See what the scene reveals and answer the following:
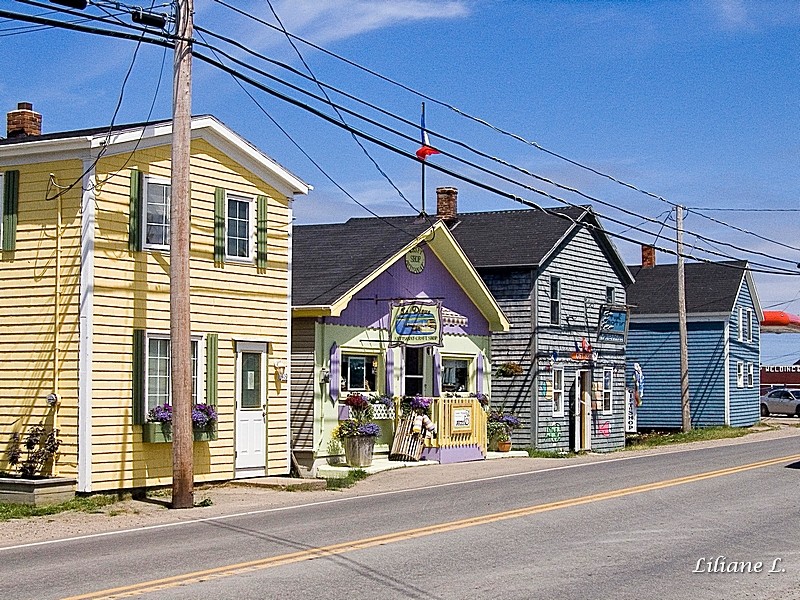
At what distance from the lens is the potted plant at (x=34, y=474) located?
1759 centimetres

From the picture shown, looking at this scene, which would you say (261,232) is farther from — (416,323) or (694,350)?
(694,350)

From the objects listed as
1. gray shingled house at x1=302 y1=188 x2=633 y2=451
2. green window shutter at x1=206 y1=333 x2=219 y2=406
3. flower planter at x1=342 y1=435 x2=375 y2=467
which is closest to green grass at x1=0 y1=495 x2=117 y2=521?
green window shutter at x1=206 y1=333 x2=219 y2=406

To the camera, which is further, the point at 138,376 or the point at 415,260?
the point at 415,260

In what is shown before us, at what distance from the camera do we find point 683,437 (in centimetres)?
3959

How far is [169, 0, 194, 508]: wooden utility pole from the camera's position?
17.0 meters

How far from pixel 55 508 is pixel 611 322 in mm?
21792

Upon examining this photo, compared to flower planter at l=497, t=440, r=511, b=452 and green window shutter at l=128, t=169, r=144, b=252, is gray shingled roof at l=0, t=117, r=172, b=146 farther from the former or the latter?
flower planter at l=497, t=440, r=511, b=452

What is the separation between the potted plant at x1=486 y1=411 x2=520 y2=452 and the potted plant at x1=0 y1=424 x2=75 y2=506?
1364 centimetres

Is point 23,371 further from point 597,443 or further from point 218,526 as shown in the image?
point 597,443

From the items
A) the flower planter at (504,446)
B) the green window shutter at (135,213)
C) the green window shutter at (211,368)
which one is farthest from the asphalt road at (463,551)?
the flower planter at (504,446)

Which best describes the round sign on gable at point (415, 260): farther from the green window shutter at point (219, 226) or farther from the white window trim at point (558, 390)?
the green window shutter at point (219, 226)

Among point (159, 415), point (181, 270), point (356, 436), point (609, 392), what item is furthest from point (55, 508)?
point (609, 392)

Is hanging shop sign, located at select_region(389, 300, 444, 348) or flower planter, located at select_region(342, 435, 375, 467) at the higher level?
hanging shop sign, located at select_region(389, 300, 444, 348)

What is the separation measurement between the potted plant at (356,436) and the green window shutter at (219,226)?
5597 millimetres
